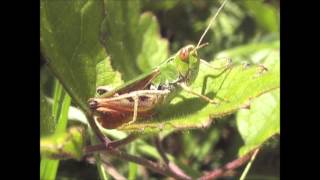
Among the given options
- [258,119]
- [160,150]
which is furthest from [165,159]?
[258,119]

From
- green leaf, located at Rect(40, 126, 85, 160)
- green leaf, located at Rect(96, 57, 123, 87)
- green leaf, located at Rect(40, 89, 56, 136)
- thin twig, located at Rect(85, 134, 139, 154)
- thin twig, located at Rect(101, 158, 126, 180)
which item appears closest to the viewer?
green leaf, located at Rect(40, 126, 85, 160)

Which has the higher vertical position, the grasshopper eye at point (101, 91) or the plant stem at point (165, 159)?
the grasshopper eye at point (101, 91)

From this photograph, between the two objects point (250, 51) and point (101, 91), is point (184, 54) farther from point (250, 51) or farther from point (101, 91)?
point (250, 51)

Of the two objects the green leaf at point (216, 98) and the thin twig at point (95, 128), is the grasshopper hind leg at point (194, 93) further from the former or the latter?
the thin twig at point (95, 128)

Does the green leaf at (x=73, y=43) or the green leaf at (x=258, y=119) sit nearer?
the green leaf at (x=73, y=43)

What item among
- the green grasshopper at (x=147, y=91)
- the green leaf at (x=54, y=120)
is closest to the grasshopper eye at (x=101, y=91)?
the green grasshopper at (x=147, y=91)

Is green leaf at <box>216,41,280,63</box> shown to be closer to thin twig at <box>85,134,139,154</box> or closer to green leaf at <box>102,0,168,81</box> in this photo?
green leaf at <box>102,0,168,81</box>

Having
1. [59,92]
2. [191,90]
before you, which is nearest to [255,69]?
[191,90]

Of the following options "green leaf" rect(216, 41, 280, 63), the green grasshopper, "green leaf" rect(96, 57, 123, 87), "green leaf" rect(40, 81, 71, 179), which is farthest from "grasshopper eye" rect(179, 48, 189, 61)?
"green leaf" rect(216, 41, 280, 63)
